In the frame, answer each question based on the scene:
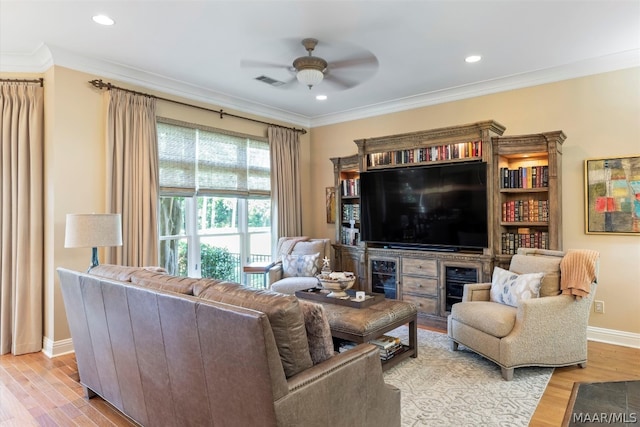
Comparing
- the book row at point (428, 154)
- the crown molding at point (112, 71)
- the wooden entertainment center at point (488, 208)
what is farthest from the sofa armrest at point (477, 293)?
the crown molding at point (112, 71)

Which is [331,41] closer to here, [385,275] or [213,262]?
[385,275]

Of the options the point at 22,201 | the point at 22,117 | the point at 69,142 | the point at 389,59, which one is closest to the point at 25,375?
the point at 22,201

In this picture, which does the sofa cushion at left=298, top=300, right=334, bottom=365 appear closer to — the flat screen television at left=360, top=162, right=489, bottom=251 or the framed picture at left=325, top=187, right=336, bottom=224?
the flat screen television at left=360, top=162, right=489, bottom=251

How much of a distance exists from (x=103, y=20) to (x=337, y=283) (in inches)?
116

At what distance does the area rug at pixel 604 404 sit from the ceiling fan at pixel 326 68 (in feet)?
10.9

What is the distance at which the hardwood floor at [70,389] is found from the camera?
2.49 m

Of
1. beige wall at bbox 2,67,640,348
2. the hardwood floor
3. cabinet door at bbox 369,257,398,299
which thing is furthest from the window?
cabinet door at bbox 369,257,398,299

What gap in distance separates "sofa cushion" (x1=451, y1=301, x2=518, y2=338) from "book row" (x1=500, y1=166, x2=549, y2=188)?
1.43 metres

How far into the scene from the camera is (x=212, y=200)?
197 inches

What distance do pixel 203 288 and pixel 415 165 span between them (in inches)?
136

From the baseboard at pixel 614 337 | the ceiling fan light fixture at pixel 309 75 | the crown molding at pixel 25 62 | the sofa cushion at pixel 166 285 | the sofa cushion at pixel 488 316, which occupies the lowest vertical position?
the baseboard at pixel 614 337

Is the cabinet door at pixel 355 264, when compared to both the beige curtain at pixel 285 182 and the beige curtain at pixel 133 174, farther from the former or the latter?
the beige curtain at pixel 133 174

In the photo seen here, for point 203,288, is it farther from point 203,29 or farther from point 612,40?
point 612,40

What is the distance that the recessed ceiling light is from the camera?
9.74 ft
